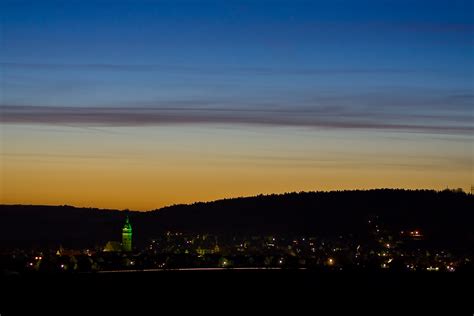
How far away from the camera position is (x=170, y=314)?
124250 mm

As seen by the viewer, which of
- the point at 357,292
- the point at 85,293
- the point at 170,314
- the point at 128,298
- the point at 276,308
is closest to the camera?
the point at 170,314

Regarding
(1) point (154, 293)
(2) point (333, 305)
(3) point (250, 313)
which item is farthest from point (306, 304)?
(1) point (154, 293)

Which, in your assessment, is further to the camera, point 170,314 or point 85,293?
point 85,293

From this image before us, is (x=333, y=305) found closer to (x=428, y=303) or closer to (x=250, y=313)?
(x=428, y=303)

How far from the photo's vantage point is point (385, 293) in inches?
7249

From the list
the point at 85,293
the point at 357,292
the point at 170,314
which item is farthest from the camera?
the point at 357,292

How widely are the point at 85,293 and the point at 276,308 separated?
48.0 meters

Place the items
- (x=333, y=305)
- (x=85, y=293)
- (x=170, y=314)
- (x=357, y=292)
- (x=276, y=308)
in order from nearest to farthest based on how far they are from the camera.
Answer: (x=170, y=314) → (x=276, y=308) → (x=333, y=305) → (x=85, y=293) → (x=357, y=292)

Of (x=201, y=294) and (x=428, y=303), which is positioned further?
(x=201, y=294)

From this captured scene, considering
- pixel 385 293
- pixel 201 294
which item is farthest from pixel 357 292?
pixel 201 294

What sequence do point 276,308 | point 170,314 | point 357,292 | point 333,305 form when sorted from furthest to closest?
point 357,292, point 333,305, point 276,308, point 170,314

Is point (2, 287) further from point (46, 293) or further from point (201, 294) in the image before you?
point (201, 294)

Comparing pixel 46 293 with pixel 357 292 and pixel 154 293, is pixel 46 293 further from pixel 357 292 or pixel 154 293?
pixel 357 292

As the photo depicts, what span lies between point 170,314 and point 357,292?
2745 inches
